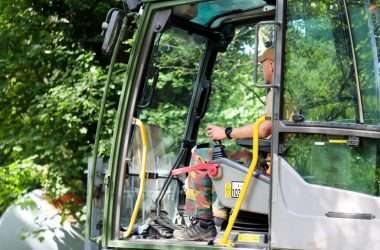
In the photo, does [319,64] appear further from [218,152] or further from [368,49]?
[218,152]

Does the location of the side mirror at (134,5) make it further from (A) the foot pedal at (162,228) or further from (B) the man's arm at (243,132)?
(A) the foot pedal at (162,228)

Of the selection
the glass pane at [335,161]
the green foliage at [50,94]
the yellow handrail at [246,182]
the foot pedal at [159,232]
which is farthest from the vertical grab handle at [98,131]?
the green foliage at [50,94]

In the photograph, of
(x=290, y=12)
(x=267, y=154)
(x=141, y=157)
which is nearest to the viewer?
(x=290, y=12)

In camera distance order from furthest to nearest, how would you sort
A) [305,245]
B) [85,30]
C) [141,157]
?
[85,30] → [141,157] → [305,245]

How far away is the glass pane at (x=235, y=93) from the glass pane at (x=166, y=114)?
2.15m

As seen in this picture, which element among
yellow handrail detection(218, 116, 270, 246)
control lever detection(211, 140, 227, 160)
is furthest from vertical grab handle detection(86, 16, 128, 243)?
yellow handrail detection(218, 116, 270, 246)

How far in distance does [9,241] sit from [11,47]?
242 cm

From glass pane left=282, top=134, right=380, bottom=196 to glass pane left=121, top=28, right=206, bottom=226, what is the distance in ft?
4.15

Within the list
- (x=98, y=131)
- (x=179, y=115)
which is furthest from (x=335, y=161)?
(x=179, y=115)

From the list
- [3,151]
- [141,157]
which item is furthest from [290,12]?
[3,151]

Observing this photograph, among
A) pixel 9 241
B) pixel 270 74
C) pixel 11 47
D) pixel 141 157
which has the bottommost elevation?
pixel 9 241

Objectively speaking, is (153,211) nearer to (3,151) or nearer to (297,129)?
(297,129)

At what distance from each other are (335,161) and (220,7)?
6.10ft

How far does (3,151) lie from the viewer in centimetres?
883
